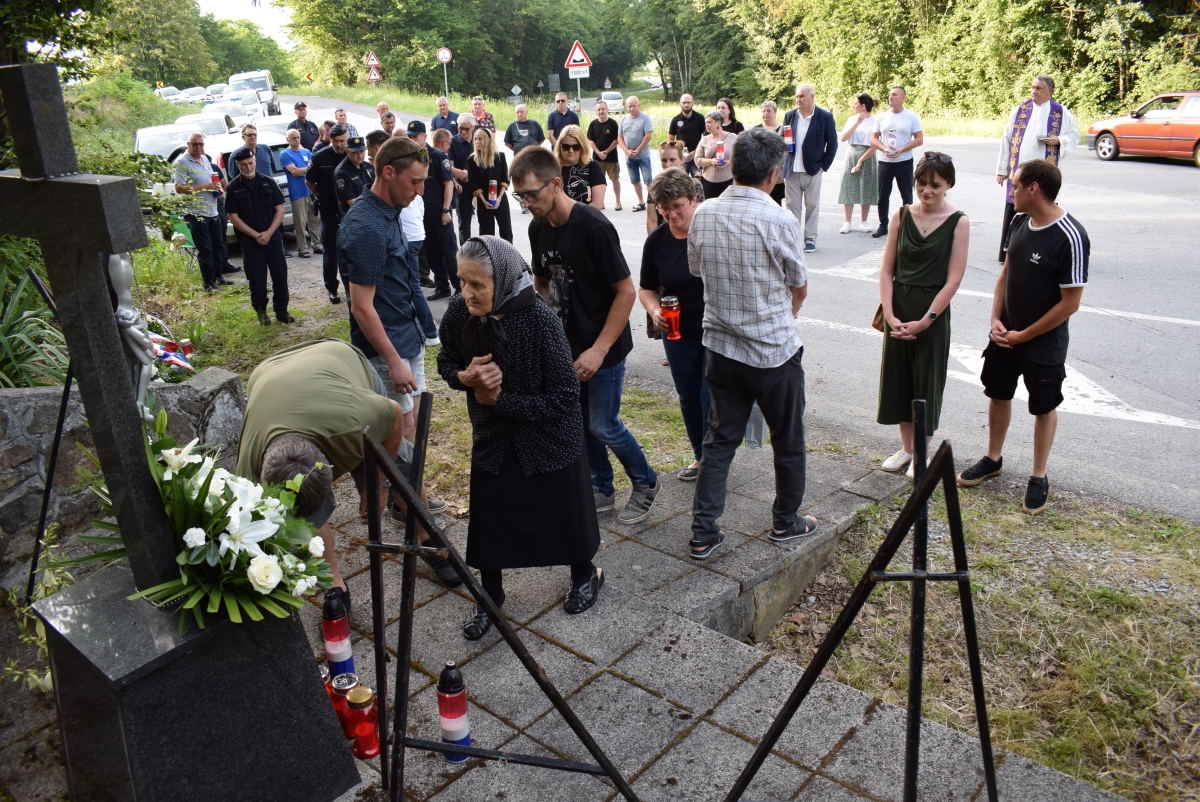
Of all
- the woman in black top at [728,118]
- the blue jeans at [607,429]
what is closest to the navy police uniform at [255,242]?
the woman in black top at [728,118]

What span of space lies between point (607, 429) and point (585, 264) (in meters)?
0.89

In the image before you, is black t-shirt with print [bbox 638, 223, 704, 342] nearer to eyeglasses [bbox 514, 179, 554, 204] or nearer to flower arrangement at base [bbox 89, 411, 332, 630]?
eyeglasses [bbox 514, 179, 554, 204]

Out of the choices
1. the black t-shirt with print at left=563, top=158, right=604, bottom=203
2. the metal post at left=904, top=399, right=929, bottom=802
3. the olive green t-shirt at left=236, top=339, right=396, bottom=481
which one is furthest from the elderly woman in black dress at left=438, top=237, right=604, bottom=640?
the black t-shirt with print at left=563, top=158, right=604, bottom=203

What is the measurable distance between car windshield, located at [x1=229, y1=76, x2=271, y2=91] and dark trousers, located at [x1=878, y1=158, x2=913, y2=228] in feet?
133

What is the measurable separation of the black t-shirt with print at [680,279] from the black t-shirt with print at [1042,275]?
1.72 meters

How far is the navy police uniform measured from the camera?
9305 mm

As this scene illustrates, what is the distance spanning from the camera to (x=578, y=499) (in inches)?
149

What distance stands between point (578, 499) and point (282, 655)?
137 centimetres

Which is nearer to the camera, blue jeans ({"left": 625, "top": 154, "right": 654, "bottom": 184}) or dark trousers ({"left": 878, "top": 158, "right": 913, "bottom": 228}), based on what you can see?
dark trousers ({"left": 878, "top": 158, "right": 913, "bottom": 228})

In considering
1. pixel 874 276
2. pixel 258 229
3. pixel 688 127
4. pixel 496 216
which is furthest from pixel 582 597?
pixel 688 127

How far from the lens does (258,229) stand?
9.34 m

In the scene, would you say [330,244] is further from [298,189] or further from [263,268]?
[298,189]

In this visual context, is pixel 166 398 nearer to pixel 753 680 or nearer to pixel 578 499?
pixel 578 499

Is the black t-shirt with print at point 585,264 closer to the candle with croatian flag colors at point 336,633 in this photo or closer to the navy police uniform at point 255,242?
the candle with croatian flag colors at point 336,633
